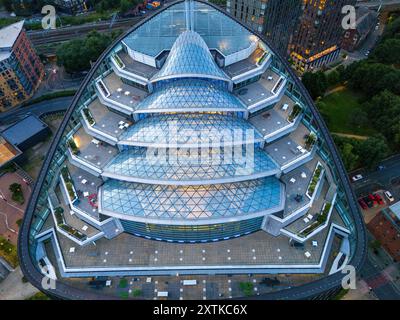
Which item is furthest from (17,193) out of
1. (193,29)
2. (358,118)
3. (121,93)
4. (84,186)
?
(358,118)

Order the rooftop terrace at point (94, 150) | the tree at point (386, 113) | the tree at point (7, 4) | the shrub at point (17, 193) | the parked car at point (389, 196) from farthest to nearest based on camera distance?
the tree at point (7, 4) → the tree at point (386, 113) → the parked car at point (389, 196) → the shrub at point (17, 193) → the rooftop terrace at point (94, 150)

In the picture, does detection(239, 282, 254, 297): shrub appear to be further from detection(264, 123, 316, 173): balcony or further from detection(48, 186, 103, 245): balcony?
detection(48, 186, 103, 245): balcony

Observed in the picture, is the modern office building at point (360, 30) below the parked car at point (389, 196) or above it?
above

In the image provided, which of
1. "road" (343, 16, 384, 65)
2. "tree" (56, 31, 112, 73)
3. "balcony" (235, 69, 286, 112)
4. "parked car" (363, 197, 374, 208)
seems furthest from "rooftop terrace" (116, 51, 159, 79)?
"road" (343, 16, 384, 65)

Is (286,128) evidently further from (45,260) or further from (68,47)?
(68,47)

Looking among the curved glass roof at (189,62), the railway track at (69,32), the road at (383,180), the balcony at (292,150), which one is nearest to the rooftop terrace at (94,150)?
the curved glass roof at (189,62)

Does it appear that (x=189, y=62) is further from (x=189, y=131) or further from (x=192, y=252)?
(x=192, y=252)

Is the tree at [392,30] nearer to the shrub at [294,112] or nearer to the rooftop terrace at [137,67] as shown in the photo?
the shrub at [294,112]
